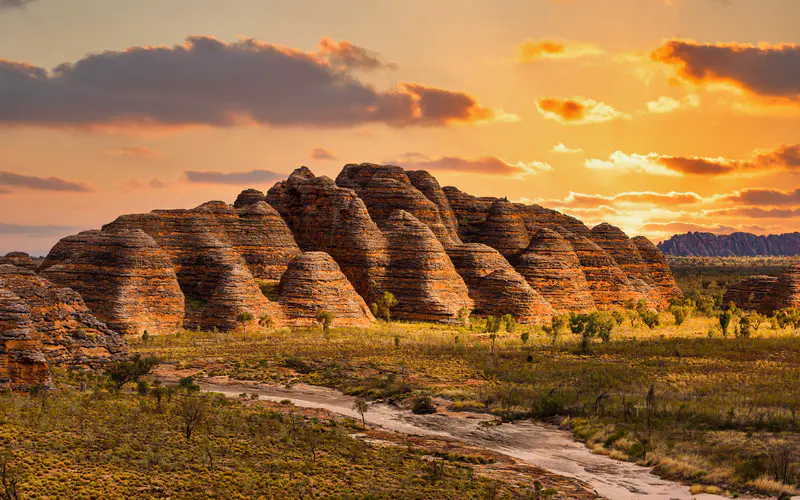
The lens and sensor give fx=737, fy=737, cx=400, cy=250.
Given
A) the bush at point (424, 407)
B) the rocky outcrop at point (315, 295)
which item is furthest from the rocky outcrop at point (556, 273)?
the bush at point (424, 407)

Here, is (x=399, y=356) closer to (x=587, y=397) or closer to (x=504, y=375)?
(x=504, y=375)

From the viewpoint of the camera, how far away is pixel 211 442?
28.6m

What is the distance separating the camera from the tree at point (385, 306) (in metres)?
70.1

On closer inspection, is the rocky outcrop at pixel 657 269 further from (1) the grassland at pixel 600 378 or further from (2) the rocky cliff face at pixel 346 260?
(1) the grassland at pixel 600 378

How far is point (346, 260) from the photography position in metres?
77.6

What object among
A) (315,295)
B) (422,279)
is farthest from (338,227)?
(315,295)

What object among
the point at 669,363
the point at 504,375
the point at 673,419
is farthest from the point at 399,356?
the point at 673,419

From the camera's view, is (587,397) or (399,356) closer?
(587,397)

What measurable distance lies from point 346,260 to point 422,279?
9.08 meters

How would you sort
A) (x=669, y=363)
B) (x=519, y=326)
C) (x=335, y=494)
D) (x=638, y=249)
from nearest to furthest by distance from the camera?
(x=335, y=494) → (x=669, y=363) → (x=519, y=326) → (x=638, y=249)

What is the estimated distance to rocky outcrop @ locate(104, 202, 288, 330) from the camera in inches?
2491

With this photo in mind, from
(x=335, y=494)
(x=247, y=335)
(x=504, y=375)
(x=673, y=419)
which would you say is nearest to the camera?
(x=335, y=494)

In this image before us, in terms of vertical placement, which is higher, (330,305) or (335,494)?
(330,305)

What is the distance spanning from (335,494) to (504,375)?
23629 millimetres
